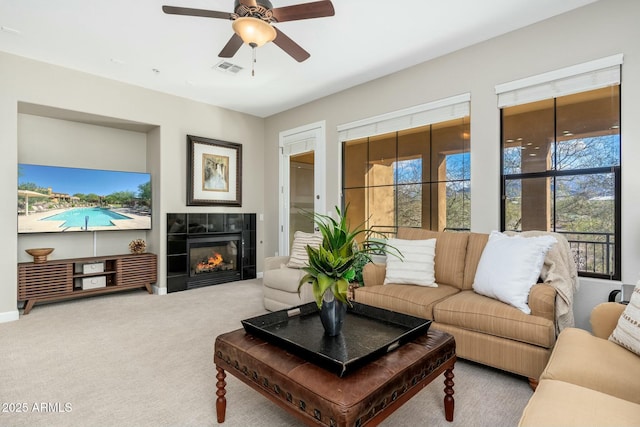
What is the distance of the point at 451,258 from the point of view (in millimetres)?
3029

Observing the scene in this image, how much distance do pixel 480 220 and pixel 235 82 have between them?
3.52 meters

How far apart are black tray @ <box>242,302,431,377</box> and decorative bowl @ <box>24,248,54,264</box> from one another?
3714mm

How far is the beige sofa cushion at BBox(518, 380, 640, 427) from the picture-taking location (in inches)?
42.7

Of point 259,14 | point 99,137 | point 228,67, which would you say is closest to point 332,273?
point 259,14

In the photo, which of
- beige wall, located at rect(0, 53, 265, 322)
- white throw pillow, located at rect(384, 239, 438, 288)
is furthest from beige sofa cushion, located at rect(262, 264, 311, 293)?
beige wall, located at rect(0, 53, 265, 322)

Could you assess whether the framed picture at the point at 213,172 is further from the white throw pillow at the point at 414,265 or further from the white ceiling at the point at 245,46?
the white throw pillow at the point at 414,265

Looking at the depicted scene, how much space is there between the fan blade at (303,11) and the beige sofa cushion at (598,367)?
241 cm

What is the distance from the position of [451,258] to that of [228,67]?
10.9ft

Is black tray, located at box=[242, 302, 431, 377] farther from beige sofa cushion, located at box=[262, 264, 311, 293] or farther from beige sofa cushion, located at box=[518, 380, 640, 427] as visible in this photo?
beige sofa cushion, located at box=[262, 264, 311, 293]

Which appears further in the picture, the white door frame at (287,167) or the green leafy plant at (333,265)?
the white door frame at (287,167)

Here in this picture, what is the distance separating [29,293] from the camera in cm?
389

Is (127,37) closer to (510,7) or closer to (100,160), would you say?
(100,160)

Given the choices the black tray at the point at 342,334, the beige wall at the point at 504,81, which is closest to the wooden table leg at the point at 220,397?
the black tray at the point at 342,334

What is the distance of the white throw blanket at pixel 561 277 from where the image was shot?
2.18 meters
